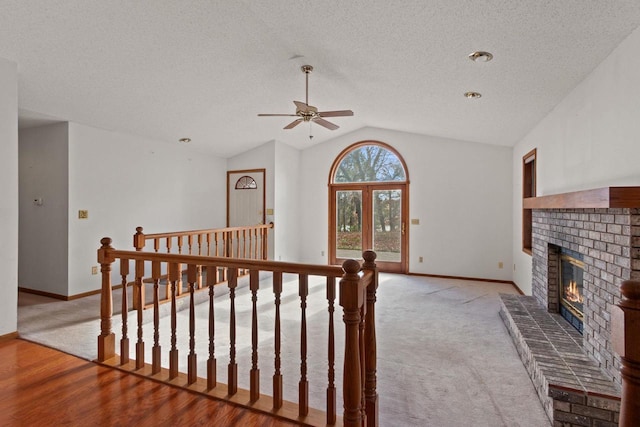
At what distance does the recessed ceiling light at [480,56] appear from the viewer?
2.77 meters

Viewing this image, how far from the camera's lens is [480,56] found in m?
2.82

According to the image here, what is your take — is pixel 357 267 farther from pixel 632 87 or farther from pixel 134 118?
pixel 134 118

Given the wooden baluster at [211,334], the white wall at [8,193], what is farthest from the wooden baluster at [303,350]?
the white wall at [8,193]

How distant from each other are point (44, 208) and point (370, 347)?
5.13 meters

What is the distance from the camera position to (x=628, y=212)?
6.52ft

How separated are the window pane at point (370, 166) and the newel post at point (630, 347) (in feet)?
19.9

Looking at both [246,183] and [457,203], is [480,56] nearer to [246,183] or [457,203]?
[457,203]

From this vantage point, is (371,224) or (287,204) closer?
(371,224)

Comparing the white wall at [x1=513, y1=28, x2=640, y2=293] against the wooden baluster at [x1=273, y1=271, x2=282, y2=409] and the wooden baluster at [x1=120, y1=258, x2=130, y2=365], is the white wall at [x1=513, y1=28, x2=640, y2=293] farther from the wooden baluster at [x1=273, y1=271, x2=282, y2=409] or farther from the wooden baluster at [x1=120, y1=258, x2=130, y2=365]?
the wooden baluster at [x1=120, y1=258, x2=130, y2=365]

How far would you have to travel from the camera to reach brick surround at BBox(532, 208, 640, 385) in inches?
78.2

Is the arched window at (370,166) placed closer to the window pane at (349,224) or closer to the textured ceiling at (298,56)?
the window pane at (349,224)

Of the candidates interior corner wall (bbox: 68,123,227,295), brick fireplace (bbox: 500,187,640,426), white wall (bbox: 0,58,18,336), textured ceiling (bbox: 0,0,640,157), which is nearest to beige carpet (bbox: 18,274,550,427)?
brick fireplace (bbox: 500,187,640,426)

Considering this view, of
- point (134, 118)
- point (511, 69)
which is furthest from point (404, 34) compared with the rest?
point (134, 118)

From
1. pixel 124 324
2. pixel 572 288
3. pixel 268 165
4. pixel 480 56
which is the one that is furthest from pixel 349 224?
pixel 124 324
